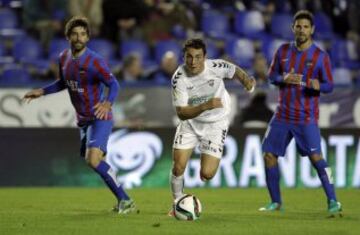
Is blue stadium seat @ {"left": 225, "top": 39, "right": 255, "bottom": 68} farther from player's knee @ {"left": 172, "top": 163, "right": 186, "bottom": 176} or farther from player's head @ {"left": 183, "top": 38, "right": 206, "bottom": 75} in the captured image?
player's head @ {"left": 183, "top": 38, "right": 206, "bottom": 75}

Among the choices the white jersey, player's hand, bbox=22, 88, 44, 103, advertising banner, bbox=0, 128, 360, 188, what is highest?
the white jersey

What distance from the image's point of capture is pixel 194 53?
9.70 meters

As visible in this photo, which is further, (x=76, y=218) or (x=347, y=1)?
(x=347, y=1)

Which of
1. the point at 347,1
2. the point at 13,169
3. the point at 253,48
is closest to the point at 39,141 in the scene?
the point at 13,169

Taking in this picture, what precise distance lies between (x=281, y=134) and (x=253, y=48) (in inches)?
328

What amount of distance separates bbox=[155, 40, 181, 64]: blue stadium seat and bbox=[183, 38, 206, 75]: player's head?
323 inches

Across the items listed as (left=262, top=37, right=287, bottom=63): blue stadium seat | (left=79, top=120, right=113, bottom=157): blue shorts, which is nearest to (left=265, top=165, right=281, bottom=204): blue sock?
(left=79, top=120, right=113, bottom=157): blue shorts

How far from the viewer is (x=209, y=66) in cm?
1018

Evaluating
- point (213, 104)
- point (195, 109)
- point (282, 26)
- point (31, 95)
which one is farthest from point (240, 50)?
point (213, 104)

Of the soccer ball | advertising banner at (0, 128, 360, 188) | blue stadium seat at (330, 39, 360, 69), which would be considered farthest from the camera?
blue stadium seat at (330, 39, 360, 69)

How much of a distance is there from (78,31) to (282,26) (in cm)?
995

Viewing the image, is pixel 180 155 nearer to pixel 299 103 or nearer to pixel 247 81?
pixel 247 81

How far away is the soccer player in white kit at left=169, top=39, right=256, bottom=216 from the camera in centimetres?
980

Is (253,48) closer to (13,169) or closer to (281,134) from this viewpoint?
(13,169)
